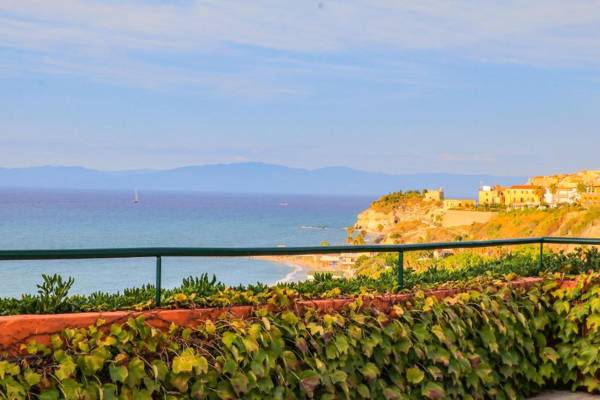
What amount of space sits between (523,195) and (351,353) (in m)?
128

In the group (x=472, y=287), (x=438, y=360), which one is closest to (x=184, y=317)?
(x=438, y=360)

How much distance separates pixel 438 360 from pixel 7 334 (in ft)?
10.4

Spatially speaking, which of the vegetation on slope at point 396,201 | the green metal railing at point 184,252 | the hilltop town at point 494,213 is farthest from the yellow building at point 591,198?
the green metal railing at point 184,252

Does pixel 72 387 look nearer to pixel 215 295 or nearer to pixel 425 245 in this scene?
pixel 215 295

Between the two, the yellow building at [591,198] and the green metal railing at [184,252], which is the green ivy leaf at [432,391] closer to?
the green metal railing at [184,252]

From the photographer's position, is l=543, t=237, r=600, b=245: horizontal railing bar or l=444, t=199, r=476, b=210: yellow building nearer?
l=543, t=237, r=600, b=245: horizontal railing bar

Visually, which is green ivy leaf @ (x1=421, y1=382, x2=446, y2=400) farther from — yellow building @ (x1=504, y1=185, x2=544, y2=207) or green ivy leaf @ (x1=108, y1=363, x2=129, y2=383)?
yellow building @ (x1=504, y1=185, x2=544, y2=207)

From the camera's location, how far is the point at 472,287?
716 cm

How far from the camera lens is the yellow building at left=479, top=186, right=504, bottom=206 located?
13225cm

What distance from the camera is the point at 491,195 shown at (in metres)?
135

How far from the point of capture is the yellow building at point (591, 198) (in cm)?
8844

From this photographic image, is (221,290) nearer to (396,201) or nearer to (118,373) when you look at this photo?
(118,373)

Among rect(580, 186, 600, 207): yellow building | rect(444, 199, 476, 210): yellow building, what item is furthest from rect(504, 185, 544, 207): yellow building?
rect(580, 186, 600, 207): yellow building

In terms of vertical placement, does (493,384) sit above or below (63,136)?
below
